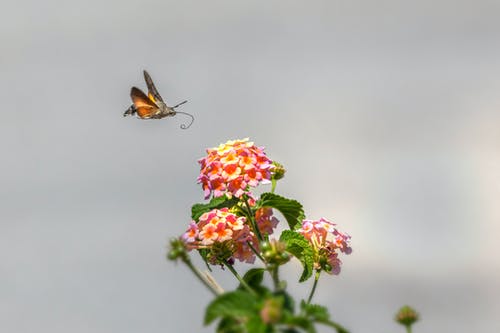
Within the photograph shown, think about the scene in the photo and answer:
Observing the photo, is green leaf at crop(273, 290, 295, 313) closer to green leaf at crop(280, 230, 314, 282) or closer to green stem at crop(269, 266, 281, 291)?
green stem at crop(269, 266, 281, 291)

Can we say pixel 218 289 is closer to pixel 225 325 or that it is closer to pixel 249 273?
pixel 225 325

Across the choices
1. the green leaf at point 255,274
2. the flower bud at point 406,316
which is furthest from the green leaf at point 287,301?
the green leaf at point 255,274

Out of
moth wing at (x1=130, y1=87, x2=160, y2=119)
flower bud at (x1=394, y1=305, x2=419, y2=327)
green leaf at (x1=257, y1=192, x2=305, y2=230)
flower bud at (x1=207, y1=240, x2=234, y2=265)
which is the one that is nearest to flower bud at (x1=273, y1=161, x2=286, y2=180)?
green leaf at (x1=257, y1=192, x2=305, y2=230)

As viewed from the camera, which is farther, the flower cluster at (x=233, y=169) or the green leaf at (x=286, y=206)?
the green leaf at (x=286, y=206)

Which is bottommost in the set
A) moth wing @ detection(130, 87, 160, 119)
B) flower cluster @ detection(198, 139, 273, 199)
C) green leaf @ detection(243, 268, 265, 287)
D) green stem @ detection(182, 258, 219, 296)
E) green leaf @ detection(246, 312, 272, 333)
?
green leaf @ detection(246, 312, 272, 333)

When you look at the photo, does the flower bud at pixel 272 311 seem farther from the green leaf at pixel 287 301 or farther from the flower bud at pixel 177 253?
the flower bud at pixel 177 253

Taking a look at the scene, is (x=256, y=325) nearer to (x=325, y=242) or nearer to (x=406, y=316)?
(x=406, y=316)
